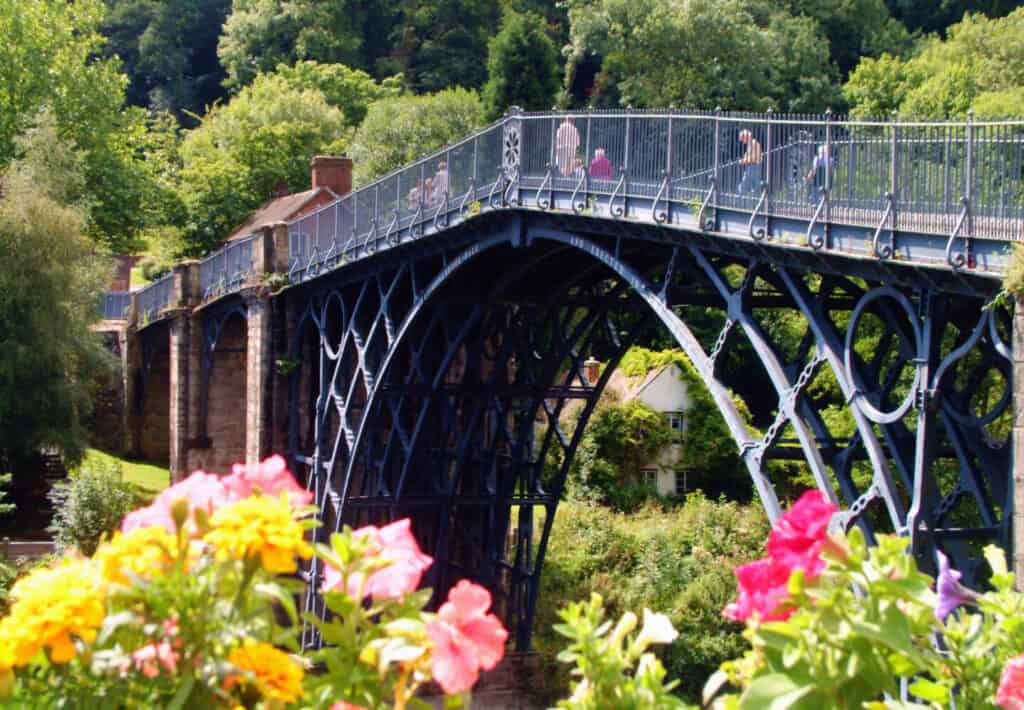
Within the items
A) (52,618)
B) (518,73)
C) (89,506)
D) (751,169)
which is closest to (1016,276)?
(751,169)

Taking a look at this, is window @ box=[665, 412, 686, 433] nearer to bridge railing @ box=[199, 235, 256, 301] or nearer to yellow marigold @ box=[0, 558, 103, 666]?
bridge railing @ box=[199, 235, 256, 301]

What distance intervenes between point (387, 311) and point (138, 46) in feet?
195

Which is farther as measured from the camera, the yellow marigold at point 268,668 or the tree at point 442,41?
the tree at point 442,41

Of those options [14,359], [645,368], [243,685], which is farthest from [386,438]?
[243,685]

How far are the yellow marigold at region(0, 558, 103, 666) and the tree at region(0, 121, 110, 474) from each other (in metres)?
28.8

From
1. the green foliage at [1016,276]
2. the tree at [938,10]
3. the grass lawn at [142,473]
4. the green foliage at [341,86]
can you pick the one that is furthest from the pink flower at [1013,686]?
the tree at [938,10]

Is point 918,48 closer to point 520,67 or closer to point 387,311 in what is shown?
point 520,67

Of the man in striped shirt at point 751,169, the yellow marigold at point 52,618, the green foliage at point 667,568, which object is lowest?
the green foliage at point 667,568

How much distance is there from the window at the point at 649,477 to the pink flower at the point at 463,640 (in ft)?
120

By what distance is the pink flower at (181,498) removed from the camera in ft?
10.1

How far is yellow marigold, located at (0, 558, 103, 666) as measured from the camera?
9.34ft

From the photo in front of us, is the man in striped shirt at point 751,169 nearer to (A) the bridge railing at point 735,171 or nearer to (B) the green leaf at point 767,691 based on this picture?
(A) the bridge railing at point 735,171

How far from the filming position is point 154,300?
4003 centimetres

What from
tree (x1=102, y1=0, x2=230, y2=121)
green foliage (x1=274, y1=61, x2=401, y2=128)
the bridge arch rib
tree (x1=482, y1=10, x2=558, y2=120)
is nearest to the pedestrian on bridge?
the bridge arch rib
